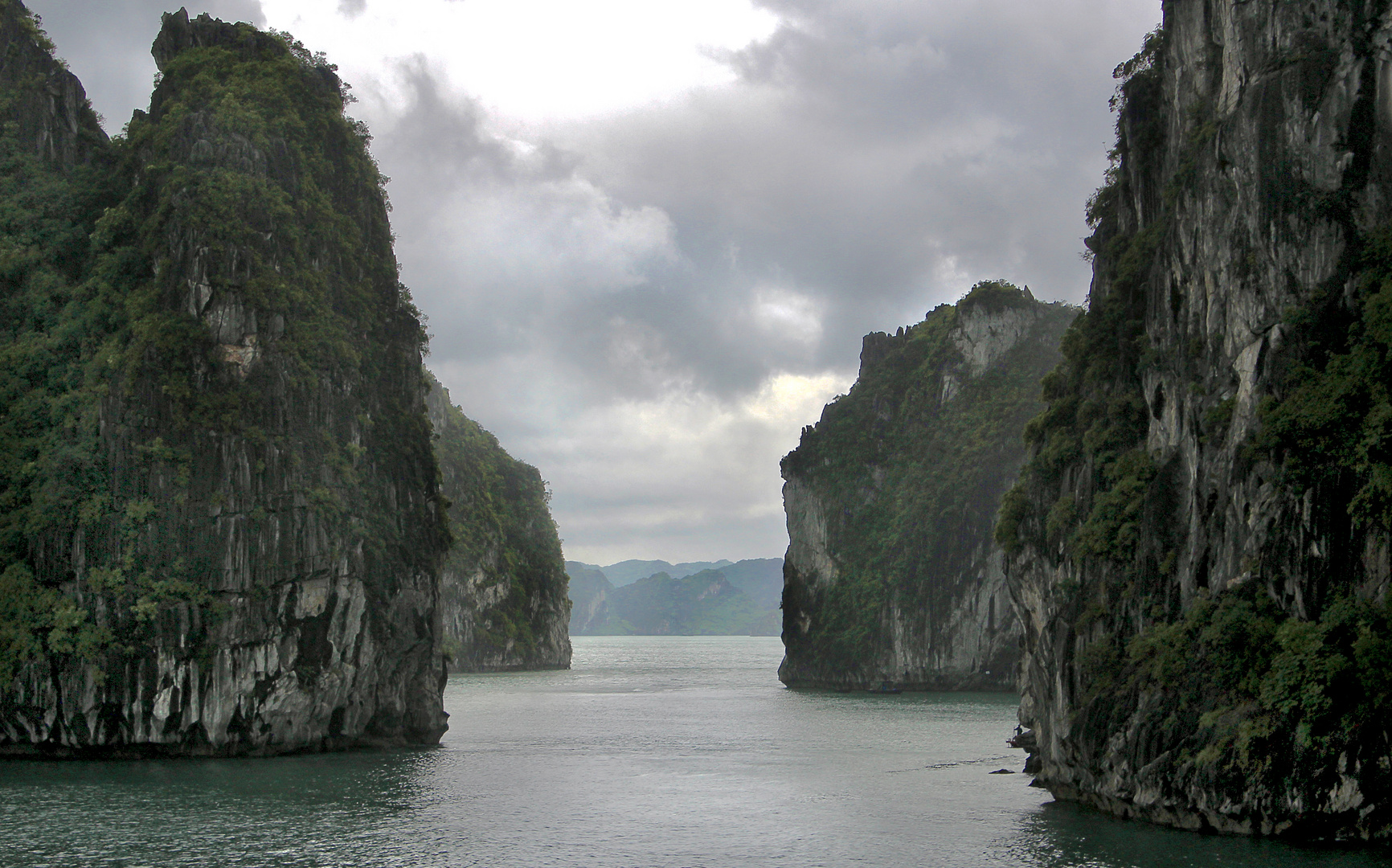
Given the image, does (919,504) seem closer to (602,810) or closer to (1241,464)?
(602,810)

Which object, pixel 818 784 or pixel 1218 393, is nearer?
pixel 1218 393

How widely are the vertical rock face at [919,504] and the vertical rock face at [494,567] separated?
42067mm

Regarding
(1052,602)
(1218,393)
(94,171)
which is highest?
(94,171)

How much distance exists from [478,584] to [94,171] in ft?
289

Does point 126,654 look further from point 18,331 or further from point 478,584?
point 478,584

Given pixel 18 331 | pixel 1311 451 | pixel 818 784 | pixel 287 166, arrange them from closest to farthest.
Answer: pixel 1311 451 → pixel 818 784 → pixel 18 331 → pixel 287 166

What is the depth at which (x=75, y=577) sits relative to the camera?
44.5 m

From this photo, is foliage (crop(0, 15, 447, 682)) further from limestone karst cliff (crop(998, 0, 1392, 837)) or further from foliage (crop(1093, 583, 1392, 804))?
foliage (crop(1093, 583, 1392, 804))

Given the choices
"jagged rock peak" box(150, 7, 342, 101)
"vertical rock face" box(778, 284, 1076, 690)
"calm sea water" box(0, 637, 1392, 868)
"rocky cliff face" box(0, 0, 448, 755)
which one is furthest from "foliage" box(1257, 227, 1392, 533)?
"vertical rock face" box(778, 284, 1076, 690)

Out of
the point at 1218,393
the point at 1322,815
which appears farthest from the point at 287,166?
the point at 1322,815

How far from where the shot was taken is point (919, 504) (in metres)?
103

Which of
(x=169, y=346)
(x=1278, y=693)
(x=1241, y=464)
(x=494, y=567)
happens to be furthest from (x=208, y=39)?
(x=494, y=567)

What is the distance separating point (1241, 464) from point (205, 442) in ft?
127

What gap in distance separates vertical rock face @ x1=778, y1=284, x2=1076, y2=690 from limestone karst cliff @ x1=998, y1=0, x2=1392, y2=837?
57.7 meters
